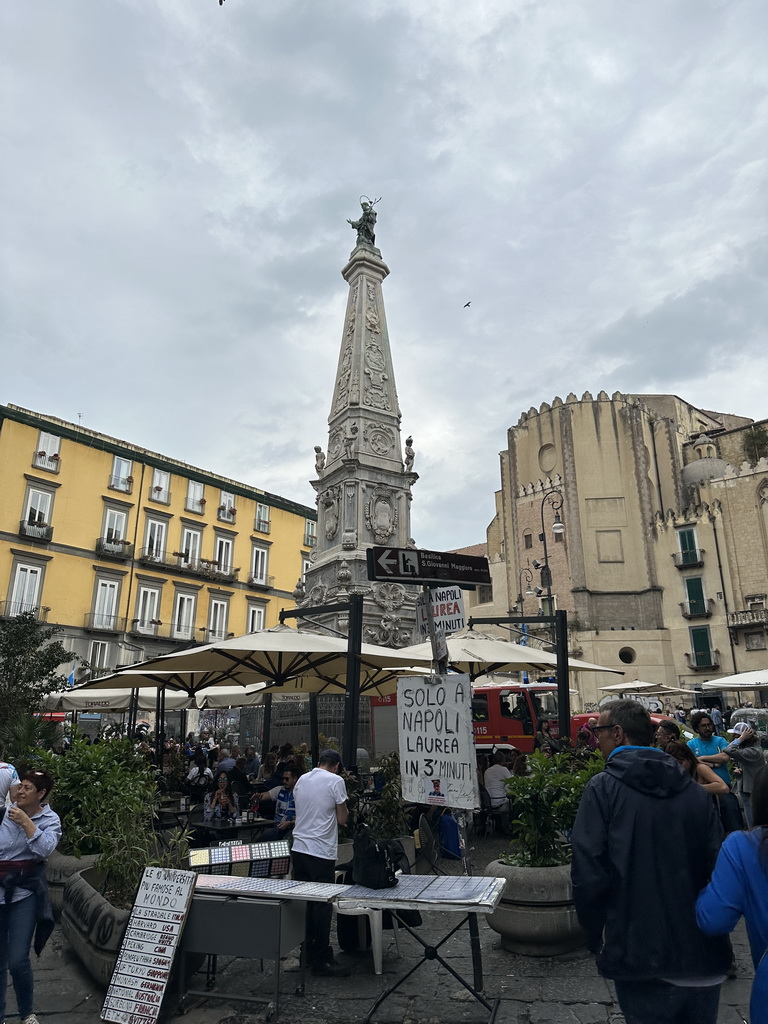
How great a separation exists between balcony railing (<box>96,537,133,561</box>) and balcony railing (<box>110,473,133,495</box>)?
107 inches

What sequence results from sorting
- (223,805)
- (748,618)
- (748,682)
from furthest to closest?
(748,618) < (748,682) < (223,805)

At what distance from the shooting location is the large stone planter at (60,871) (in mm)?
6285

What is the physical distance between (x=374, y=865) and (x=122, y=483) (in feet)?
109

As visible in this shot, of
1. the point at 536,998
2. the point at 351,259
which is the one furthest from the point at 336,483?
the point at 536,998

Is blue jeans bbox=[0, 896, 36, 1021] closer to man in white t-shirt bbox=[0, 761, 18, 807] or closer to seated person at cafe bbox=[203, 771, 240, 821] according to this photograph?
man in white t-shirt bbox=[0, 761, 18, 807]

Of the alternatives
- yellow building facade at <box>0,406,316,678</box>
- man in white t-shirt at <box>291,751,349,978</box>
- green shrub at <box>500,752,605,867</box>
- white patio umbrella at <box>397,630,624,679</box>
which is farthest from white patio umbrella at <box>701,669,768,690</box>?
yellow building facade at <box>0,406,316,678</box>

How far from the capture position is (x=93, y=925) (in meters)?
4.67

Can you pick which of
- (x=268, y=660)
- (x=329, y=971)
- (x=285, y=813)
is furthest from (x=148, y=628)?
(x=329, y=971)

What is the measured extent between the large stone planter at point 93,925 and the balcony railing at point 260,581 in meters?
33.0

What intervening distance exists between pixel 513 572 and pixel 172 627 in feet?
70.9

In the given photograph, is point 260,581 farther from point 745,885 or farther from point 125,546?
point 745,885

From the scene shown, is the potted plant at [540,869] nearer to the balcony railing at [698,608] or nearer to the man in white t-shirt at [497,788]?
the man in white t-shirt at [497,788]

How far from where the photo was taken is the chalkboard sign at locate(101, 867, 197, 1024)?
3.91 m

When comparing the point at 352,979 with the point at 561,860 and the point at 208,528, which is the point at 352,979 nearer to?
the point at 561,860
